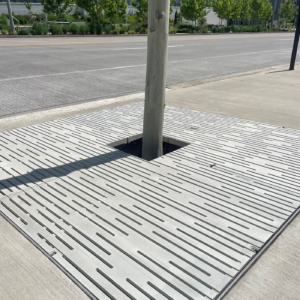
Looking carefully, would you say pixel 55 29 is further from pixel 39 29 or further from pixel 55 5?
pixel 55 5

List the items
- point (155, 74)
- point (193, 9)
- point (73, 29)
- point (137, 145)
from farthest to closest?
point (193, 9), point (73, 29), point (137, 145), point (155, 74)

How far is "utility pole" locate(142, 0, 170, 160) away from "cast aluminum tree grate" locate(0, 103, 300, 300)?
0.28 metres

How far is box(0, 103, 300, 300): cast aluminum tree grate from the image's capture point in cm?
258

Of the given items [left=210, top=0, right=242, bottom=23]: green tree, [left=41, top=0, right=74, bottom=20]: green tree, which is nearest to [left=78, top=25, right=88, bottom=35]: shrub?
[left=41, top=0, right=74, bottom=20]: green tree

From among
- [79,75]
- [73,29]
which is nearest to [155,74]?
[79,75]

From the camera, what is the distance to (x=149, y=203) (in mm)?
3451

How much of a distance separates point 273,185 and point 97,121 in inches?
130

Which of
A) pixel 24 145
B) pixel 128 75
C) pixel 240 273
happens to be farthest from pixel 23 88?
pixel 240 273

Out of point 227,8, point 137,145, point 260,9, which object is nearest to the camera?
point 137,145

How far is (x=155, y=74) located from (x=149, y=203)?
1.74 metres

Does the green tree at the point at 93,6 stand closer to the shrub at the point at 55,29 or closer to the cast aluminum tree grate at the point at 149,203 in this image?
the shrub at the point at 55,29

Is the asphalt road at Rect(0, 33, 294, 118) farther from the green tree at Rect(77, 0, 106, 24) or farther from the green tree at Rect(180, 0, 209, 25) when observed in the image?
the green tree at Rect(180, 0, 209, 25)

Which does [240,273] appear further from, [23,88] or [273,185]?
[23,88]

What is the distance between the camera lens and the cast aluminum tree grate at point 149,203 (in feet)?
8.48
